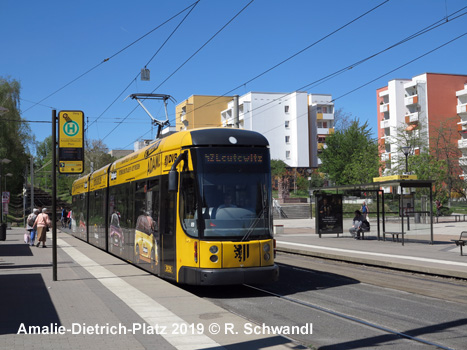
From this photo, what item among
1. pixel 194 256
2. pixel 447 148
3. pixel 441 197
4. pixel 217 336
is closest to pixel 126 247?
pixel 194 256

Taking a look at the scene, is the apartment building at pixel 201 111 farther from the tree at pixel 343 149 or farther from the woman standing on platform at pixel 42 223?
the woman standing on platform at pixel 42 223

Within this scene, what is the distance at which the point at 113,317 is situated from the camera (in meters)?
Result: 8.39

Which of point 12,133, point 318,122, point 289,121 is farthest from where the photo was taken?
point 318,122

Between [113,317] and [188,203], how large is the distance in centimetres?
332

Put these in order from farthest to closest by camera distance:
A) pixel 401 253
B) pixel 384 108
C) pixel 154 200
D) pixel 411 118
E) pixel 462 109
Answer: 1. pixel 384 108
2. pixel 411 118
3. pixel 462 109
4. pixel 401 253
5. pixel 154 200

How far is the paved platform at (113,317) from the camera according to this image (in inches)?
268

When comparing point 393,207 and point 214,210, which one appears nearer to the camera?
point 214,210

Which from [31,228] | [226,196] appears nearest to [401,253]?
[226,196]

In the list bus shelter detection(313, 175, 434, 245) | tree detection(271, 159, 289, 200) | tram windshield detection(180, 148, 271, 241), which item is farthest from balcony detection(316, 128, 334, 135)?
tram windshield detection(180, 148, 271, 241)

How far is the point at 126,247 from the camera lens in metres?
16.1

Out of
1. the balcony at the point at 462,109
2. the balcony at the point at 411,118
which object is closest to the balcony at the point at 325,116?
the balcony at the point at 411,118

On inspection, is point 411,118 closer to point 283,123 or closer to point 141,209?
point 283,123

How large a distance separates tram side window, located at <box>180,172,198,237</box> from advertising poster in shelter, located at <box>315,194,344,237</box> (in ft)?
56.7

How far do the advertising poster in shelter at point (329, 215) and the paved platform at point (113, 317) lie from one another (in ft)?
51.1
